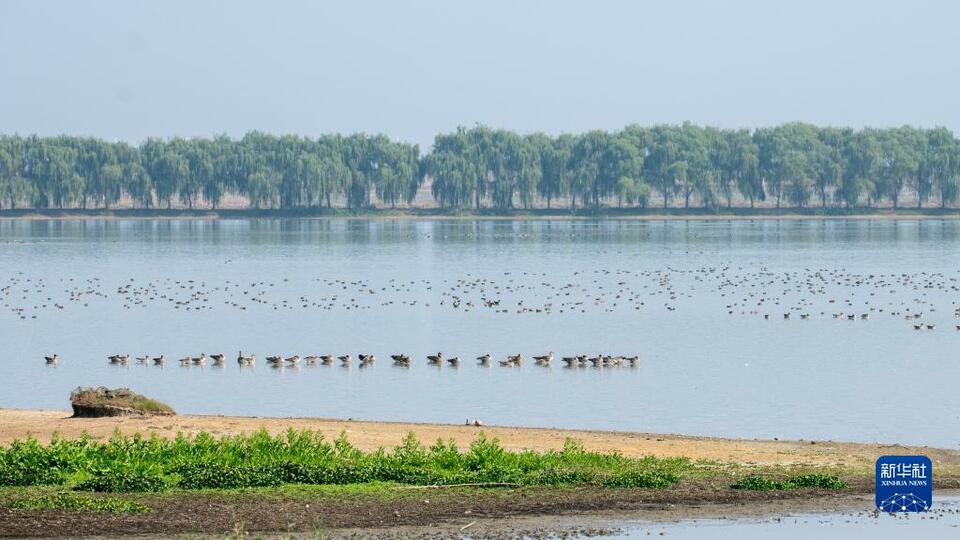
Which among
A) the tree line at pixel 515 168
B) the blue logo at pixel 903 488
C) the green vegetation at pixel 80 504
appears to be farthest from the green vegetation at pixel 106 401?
the tree line at pixel 515 168

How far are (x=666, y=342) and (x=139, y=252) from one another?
194 feet

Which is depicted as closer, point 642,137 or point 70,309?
point 70,309

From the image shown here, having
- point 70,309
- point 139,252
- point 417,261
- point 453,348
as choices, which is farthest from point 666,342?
point 139,252

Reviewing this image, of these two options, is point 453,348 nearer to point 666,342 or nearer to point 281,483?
point 666,342

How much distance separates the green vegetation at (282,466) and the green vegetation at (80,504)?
69cm

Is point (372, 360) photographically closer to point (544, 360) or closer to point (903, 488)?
point (544, 360)

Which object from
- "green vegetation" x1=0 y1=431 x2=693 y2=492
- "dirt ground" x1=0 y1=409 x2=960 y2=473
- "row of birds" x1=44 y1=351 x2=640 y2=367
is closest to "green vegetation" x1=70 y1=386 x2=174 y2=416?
"dirt ground" x1=0 y1=409 x2=960 y2=473

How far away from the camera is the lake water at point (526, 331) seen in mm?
29641

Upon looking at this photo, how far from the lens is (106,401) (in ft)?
75.8

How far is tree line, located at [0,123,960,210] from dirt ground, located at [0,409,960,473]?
13973 cm

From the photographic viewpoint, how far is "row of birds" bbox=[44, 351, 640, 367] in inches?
1421

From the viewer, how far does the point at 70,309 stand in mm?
54281

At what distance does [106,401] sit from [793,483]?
987 centimetres

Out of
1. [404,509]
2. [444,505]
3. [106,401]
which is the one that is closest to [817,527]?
[444,505]
